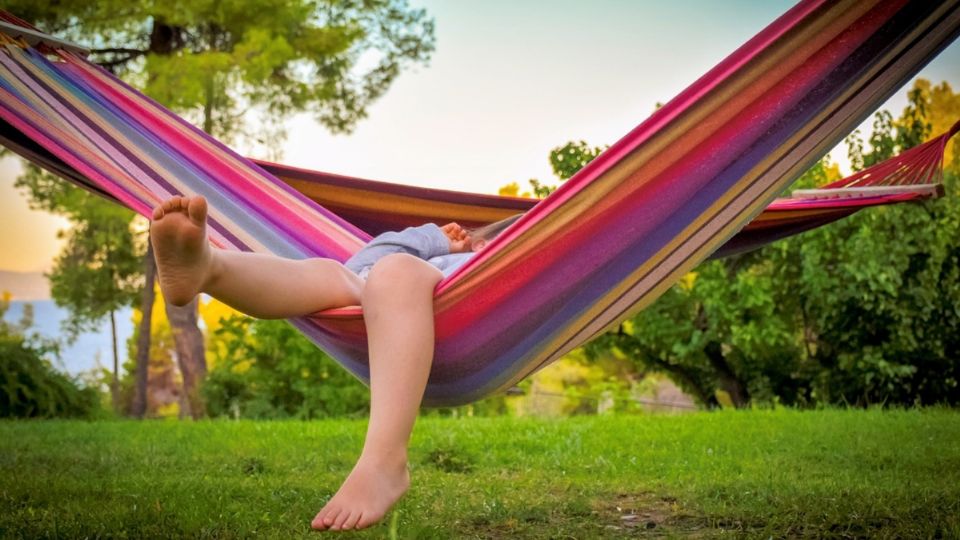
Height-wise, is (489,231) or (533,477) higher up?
(489,231)

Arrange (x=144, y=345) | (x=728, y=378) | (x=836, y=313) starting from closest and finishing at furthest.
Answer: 1. (x=836, y=313)
2. (x=728, y=378)
3. (x=144, y=345)

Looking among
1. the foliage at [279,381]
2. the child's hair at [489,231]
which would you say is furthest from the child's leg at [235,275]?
the foliage at [279,381]

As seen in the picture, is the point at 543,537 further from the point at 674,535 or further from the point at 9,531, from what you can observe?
the point at 9,531

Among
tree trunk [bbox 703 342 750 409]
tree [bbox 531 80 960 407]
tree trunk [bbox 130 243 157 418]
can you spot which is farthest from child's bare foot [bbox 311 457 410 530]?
tree trunk [bbox 130 243 157 418]

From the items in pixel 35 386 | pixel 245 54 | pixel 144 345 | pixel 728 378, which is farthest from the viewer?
pixel 144 345

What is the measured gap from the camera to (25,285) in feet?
34.9

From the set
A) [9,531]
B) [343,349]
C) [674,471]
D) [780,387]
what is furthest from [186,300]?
[780,387]

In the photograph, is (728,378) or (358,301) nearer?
(358,301)

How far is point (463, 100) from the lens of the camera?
821 cm

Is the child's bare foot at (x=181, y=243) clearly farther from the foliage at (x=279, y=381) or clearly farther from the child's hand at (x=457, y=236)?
the foliage at (x=279, y=381)

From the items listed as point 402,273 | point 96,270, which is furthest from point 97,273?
point 402,273

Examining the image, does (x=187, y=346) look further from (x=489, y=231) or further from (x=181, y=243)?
(x=181, y=243)

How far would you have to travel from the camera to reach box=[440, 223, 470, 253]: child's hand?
2365mm

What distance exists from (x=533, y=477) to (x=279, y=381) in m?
3.64
